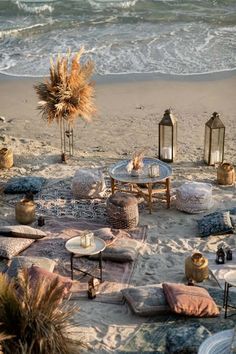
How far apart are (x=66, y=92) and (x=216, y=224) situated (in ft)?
12.2

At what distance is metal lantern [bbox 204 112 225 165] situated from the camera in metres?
12.0

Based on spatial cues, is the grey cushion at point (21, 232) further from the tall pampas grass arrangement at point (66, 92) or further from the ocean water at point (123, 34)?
the ocean water at point (123, 34)

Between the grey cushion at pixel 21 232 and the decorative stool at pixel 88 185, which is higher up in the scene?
the decorative stool at pixel 88 185

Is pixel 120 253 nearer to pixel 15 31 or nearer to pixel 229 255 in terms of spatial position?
pixel 229 255

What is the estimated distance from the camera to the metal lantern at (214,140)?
1196 centimetres

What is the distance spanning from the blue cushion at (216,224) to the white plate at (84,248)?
186cm

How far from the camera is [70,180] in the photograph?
1167 cm

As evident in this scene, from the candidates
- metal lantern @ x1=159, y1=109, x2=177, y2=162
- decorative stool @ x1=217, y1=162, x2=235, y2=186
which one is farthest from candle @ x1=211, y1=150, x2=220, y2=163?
decorative stool @ x1=217, y1=162, x2=235, y2=186

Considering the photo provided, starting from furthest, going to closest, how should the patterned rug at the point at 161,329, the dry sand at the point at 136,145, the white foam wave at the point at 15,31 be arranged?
1. the white foam wave at the point at 15,31
2. the dry sand at the point at 136,145
3. the patterned rug at the point at 161,329

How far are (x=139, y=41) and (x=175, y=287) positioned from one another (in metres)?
15.5

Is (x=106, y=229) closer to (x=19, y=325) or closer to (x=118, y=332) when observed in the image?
(x=118, y=332)

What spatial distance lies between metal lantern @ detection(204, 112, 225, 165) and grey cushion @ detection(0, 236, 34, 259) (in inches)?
172

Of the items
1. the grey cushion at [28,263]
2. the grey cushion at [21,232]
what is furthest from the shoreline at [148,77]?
the grey cushion at [28,263]

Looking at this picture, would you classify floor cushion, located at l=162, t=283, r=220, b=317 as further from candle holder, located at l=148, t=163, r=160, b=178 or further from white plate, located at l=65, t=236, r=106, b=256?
candle holder, located at l=148, t=163, r=160, b=178
